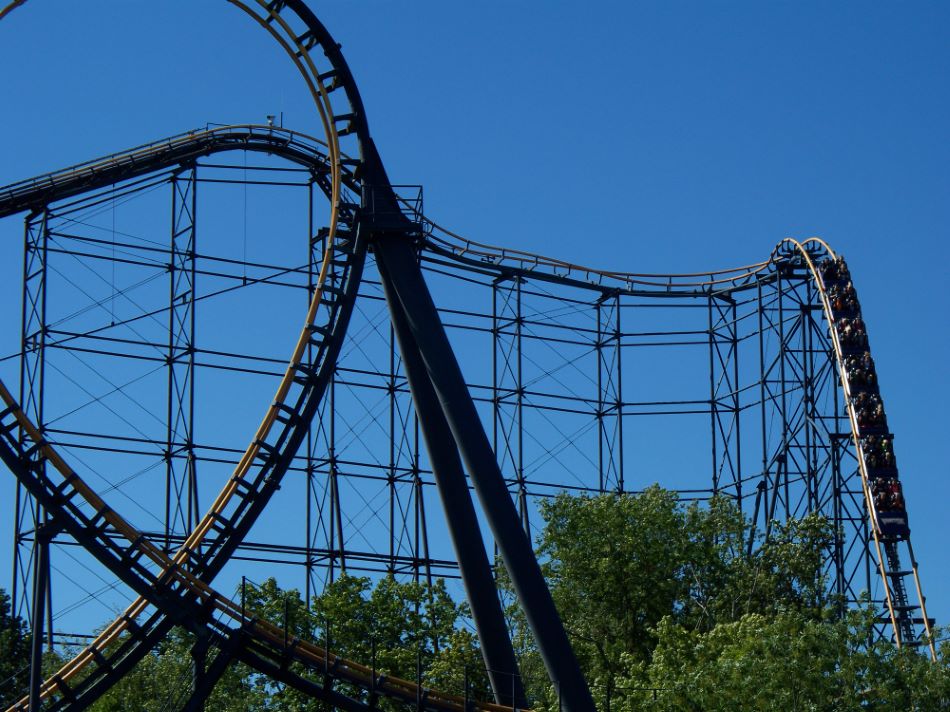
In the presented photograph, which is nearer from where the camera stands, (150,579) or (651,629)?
(150,579)

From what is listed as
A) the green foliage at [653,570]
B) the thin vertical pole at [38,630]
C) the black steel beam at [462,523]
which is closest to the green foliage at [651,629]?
A: the green foliage at [653,570]

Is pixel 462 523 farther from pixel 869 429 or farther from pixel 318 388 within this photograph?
pixel 869 429

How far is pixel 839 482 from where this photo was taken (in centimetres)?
3731

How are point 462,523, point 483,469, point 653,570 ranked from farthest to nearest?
point 653,570, point 462,523, point 483,469

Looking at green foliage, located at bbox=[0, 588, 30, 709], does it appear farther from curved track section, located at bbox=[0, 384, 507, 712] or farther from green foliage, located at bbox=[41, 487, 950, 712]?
curved track section, located at bbox=[0, 384, 507, 712]

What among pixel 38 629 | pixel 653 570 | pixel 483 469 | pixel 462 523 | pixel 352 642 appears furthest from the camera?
pixel 653 570

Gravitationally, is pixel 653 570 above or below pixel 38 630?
above

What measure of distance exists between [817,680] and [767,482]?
1350 centimetres

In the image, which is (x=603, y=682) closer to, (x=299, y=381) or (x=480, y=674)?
(x=480, y=674)

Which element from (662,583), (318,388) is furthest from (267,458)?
(662,583)

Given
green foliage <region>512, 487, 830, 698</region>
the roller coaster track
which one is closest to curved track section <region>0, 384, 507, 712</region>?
the roller coaster track

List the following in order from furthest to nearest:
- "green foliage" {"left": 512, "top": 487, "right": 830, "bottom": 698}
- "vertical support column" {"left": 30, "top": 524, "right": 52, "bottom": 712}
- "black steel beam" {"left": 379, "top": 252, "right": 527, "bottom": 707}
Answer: "green foliage" {"left": 512, "top": 487, "right": 830, "bottom": 698} < "black steel beam" {"left": 379, "top": 252, "right": 527, "bottom": 707} < "vertical support column" {"left": 30, "top": 524, "right": 52, "bottom": 712}

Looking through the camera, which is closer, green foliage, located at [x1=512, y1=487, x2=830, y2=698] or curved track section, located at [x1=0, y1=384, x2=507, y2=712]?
curved track section, located at [x1=0, y1=384, x2=507, y2=712]

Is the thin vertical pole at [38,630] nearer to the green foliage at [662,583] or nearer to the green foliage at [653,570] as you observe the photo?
the green foliage at [662,583]
